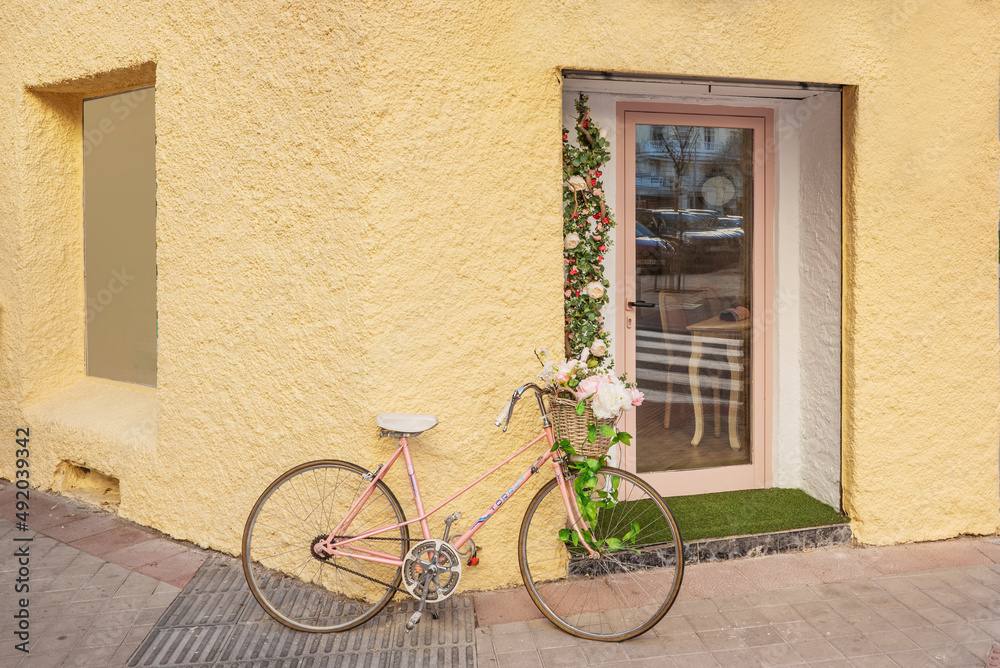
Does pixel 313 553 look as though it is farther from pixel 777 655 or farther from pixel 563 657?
pixel 777 655

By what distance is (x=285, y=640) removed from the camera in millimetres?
3791

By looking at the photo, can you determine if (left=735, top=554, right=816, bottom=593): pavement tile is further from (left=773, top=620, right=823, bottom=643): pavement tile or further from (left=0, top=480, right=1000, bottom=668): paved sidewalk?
(left=773, top=620, right=823, bottom=643): pavement tile

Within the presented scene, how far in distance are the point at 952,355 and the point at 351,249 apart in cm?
362

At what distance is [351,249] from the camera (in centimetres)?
402

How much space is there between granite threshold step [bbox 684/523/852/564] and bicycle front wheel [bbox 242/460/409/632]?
5.65ft

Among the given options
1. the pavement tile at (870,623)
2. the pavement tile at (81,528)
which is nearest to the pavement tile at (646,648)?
the pavement tile at (870,623)

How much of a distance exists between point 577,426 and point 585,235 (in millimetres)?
1436

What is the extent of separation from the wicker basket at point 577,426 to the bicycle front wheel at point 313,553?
87 centimetres

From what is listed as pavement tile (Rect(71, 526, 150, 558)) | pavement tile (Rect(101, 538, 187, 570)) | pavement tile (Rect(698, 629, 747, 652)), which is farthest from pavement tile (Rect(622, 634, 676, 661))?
pavement tile (Rect(71, 526, 150, 558))

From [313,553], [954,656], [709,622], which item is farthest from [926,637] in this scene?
[313,553]

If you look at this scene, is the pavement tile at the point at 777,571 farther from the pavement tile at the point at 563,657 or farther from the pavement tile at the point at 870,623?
the pavement tile at the point at 563,657

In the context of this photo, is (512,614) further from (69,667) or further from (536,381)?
(69,667)

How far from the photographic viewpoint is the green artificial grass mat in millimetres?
4691

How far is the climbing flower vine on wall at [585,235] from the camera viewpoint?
15.3ft
